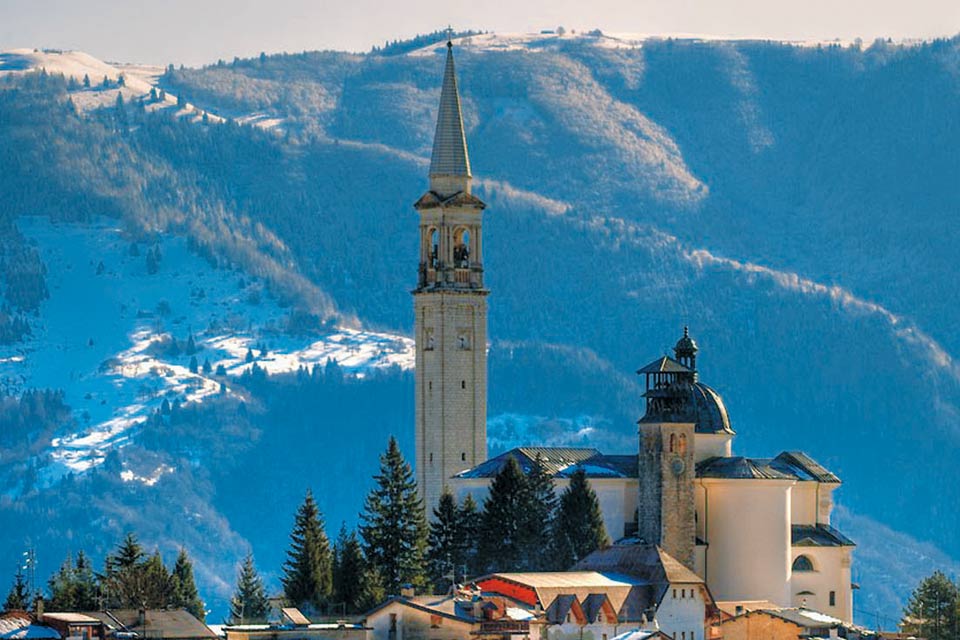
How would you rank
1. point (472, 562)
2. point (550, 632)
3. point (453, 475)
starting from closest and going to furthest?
1. point (550, 632)
2. point (472, 562)
3. point (453, 475)

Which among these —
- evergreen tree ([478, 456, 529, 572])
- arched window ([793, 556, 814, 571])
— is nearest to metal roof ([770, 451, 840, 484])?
arched window ([793, 556, 814, 571])

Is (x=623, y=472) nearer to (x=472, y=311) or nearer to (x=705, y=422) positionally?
(x=705, y=422)

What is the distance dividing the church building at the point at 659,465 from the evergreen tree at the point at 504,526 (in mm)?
4529

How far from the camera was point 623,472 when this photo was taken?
531 feet

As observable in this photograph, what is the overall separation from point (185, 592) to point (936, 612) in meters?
35.0

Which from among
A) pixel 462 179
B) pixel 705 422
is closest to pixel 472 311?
pixel 462 179

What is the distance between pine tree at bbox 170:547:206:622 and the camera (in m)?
146

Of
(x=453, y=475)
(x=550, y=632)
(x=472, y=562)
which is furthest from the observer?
(x=453, y=475)

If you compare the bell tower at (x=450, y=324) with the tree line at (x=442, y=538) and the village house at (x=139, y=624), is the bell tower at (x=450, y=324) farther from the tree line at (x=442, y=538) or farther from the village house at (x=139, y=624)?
the village house at (x=139, y=624)

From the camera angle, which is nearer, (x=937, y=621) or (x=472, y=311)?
(x=937, y=621)

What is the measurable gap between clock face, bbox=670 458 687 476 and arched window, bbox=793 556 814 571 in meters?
9.94

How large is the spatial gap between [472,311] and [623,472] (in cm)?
1660

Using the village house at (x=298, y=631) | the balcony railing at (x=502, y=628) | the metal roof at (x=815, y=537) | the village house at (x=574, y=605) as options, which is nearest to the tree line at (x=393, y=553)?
the village house at (x=574, y=605)

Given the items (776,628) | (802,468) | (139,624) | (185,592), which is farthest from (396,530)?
(802,468)
